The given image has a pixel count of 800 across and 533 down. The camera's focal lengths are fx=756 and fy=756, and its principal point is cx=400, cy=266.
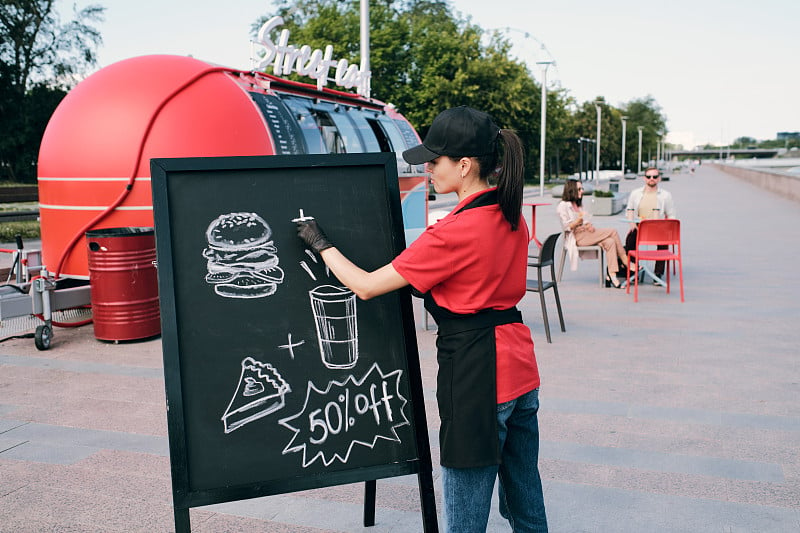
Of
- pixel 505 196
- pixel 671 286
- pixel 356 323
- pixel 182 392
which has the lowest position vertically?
pixel 671 286

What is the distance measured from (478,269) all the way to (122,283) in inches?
229

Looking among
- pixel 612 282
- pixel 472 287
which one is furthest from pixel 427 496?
pixel 612 282

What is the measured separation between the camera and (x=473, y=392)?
8.52 ft

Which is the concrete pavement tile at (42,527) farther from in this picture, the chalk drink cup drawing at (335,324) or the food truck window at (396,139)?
the food truck window at (396,139)

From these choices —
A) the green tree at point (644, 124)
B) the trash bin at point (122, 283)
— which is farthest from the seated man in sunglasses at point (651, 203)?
the green tree at point (644, 124)

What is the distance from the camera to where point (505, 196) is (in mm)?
2598

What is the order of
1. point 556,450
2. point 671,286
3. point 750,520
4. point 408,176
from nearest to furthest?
point 750,520
point 556,450
point 671,286
point 408,176

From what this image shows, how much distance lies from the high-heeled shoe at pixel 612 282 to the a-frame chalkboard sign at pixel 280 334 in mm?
8227

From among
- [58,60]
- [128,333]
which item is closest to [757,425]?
[128,333]

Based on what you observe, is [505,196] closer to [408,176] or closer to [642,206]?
[642,206]

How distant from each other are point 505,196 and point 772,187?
4037cm

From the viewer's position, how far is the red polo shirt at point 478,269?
256cm

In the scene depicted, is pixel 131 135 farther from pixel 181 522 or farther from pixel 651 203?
pixel 651 203

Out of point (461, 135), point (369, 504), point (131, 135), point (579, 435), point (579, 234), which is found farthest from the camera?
point (579, 234)
